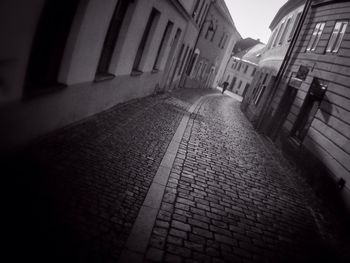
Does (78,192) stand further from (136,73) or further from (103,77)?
(136,73)

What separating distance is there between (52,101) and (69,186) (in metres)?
1.75

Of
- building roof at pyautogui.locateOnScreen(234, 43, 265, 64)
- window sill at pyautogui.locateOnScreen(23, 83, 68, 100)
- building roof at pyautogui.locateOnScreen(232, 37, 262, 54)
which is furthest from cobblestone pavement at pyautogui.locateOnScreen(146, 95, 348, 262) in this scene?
building roof at pyautogui.locateOnScreen(232, 37, 262, 54)

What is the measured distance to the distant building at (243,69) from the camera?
48562mm

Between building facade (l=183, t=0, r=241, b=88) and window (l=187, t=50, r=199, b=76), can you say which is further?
building facade (l=183, t=0, r=241, b=88)

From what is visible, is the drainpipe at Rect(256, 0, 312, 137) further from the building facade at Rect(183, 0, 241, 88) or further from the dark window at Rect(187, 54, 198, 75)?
the dark window at Rect(187, 54, 198, 75)

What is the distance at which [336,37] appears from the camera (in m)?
9.58

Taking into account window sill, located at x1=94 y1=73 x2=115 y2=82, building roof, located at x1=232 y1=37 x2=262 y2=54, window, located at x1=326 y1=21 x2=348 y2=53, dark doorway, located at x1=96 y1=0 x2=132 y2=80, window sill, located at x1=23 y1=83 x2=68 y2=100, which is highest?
building roof, located at x1=232 y1=37 x2=262 y2=54

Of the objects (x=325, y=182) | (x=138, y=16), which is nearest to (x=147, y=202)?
(x=325, y=182)

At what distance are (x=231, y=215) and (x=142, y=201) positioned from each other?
5.34ft

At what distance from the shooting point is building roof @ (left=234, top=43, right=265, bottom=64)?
47969 millimetres

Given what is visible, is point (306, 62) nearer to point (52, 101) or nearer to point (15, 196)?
point (52, 101)

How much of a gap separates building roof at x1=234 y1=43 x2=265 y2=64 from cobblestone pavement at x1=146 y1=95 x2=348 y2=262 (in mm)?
42884

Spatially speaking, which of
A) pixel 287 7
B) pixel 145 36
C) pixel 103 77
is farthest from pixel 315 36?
pixel 103 77

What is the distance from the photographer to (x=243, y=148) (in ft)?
32.6
